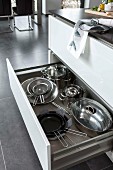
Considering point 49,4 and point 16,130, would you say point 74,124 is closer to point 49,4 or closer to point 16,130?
point 16,130

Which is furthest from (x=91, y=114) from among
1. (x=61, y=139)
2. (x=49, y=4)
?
(x=49, y=4)

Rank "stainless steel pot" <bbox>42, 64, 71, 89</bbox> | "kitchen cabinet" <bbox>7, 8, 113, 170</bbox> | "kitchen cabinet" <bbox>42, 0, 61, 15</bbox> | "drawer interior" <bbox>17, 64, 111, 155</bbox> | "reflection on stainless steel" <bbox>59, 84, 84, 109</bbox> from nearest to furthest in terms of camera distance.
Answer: "kitchen cabinet" <bbox>7, 8, 113, 170</bbox>, "drawer interior" <bbox>17, 64, 111, 155</bbox>, "reflection on stainless steel" <bbox>59, 84, 84, 109</bbox>, "stainless steel pot" <bbox>42, 64, 71, 89</bbox>, "kitchen cabinet" <bbox>42, 0, 61, 15</bbox>

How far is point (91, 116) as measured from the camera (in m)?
1.35

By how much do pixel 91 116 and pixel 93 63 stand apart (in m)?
0.39

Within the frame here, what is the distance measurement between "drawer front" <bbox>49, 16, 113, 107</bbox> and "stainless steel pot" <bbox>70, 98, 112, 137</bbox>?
0.51ft

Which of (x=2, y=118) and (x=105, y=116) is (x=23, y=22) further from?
(x=105, y=116)

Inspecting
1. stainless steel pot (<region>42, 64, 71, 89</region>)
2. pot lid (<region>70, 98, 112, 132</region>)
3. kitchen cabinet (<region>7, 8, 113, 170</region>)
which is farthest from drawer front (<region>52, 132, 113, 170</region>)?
stainless steel pot (<region>42, 64, 71, 89</region>)

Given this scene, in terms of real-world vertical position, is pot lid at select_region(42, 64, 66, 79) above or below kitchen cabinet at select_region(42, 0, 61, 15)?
below

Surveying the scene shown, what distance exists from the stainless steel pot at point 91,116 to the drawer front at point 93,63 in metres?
0.16

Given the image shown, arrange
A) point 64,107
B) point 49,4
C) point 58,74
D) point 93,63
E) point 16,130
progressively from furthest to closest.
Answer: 1. point 49,4
2. point 58,74
3. point 16,130
4. point 64,107
5. point 93,63

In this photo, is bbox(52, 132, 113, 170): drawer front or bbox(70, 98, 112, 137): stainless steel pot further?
bbox(70, 98, 112, 137): stainless steel pot

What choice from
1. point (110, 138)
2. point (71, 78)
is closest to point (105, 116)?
point (110, 138)

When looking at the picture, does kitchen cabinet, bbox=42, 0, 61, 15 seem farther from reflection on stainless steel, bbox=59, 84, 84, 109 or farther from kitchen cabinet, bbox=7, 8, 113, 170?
reflection on stainless steel, bbox=59, 84, 84, 109

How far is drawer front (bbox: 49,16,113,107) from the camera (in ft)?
3.43
